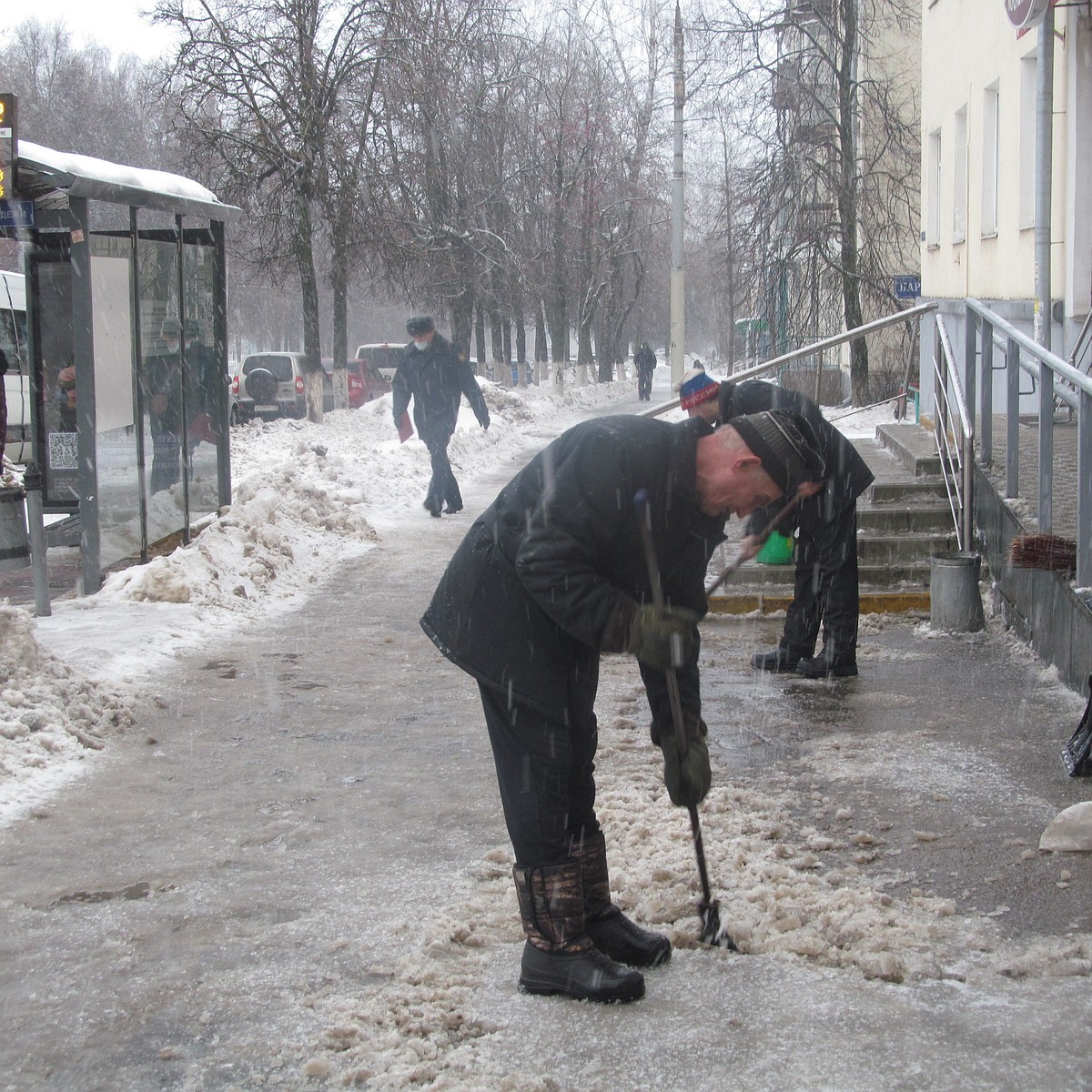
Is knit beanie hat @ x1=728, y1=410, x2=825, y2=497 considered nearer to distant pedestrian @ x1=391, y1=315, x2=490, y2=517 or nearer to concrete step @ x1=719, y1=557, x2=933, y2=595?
concrete step @ x1=719, y1=557, x2=933, y2=595

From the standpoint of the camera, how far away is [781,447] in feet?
9.64

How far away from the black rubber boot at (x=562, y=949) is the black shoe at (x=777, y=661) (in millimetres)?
3561

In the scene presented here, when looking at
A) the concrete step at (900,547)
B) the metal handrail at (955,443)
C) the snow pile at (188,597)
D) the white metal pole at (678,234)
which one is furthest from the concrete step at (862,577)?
the white metal pole at (678,234)

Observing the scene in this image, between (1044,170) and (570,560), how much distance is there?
782cm

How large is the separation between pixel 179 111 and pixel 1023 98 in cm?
1542

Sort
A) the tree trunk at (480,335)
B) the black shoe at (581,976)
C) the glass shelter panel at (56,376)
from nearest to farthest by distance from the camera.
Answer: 1. the black shoe at (581,976)
2. the glass shelter panel at (56,376)
3. the tree trunk at (480,335)

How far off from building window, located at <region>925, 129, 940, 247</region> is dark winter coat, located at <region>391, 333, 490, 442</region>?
24.3 feet

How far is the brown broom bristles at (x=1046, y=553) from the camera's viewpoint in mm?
6191

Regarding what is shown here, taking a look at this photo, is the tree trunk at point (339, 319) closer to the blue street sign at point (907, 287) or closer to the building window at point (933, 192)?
the blue street sign at point (907, 287)

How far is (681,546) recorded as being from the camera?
3.17 metres

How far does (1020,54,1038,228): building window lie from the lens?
40.5 ft

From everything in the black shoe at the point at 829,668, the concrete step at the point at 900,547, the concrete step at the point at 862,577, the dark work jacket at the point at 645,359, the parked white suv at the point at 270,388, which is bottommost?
the black shoe at the point at 829,668

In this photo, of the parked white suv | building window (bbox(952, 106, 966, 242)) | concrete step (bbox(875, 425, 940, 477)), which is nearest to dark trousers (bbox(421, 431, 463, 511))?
concrete step (bbox(875, 425, 940, 477))

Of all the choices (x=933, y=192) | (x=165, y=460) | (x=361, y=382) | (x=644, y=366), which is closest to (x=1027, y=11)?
(x=165, y=460)
